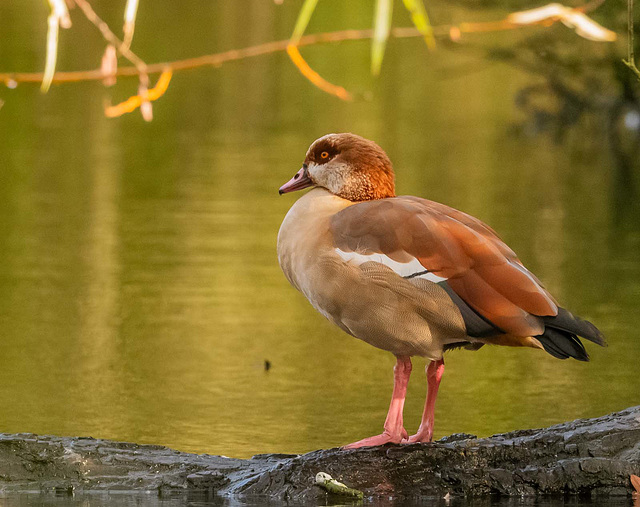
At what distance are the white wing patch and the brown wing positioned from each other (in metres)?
0.01

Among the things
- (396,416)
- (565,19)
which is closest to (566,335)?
(396,416)

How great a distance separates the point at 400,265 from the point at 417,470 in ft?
2.56

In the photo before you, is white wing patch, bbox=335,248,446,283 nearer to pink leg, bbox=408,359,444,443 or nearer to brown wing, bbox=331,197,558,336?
brown wing, bbox=331,197,558,336

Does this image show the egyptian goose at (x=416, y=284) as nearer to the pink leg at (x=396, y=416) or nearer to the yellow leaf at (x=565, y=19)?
the pink leg at (x=396, y=416)

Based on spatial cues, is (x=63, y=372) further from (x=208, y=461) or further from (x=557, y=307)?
(x=557, y=307)

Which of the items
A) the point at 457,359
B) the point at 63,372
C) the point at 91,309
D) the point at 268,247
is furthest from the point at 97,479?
the point at 268,247

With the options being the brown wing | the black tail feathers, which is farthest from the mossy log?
the brown wing

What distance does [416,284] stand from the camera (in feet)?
17.2

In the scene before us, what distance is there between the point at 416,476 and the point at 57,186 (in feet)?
43.6

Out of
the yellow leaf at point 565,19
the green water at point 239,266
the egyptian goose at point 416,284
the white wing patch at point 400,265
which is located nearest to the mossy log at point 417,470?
the egyptian goose at point 416,284

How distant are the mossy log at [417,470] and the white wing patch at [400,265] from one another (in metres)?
0.66

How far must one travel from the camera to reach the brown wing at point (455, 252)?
518cm

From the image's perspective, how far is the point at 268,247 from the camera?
44.3 feet

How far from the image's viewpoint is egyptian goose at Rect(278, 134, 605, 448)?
17.0ft
